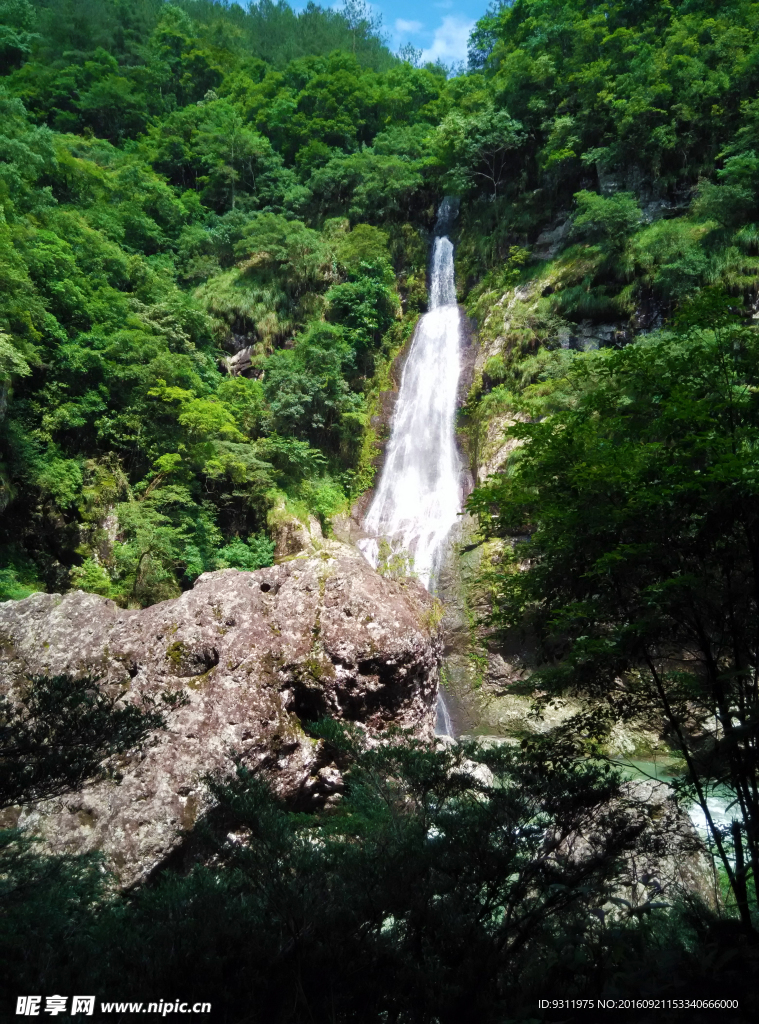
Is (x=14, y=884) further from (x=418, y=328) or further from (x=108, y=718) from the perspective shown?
(x=418, y=328)

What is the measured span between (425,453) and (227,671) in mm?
14282

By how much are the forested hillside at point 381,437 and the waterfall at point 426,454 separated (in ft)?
3.40

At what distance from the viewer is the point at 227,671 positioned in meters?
7.17

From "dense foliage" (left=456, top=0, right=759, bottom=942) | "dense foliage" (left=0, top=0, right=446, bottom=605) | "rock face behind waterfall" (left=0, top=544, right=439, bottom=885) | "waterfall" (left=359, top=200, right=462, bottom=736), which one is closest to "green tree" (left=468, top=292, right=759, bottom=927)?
"dense foliage" (left=456, top=0, right=759, bottom=942)

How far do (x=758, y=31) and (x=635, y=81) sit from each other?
11.7 feet

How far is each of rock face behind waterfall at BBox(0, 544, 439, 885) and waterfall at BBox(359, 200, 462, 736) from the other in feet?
24.9

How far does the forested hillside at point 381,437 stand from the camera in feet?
10.7

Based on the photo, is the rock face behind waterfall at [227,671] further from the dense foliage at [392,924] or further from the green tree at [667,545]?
the green tree at [667,545]

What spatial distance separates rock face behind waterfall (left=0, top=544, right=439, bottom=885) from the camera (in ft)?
20.4

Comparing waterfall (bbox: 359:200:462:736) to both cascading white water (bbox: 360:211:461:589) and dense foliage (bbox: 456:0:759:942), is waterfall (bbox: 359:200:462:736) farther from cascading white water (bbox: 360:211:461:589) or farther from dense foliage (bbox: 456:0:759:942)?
dense foliage (bbox: 456:0:759:942)

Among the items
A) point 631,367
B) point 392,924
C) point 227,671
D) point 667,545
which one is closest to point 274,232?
point 227,671

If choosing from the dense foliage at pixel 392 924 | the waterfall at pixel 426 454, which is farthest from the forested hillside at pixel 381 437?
the waterfall at pixel 426 454

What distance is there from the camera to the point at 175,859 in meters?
5.99

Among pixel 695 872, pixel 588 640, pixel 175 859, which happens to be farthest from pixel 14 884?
pixel 695 872
